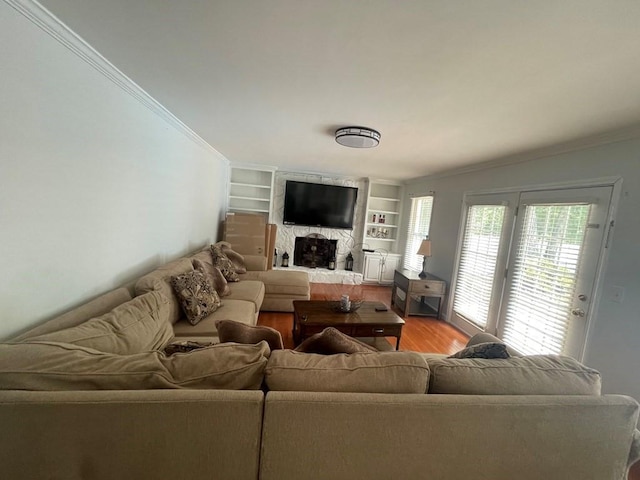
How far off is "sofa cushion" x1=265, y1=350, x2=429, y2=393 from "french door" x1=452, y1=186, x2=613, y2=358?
2216mm

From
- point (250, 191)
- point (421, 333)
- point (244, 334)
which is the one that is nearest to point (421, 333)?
point (421, 333)

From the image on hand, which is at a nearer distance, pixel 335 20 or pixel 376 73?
pixel 335 20

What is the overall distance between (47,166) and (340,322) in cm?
236

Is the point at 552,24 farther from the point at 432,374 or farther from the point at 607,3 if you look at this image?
the point at 432,374

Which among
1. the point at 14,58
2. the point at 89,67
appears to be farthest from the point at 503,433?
the point at 89,67

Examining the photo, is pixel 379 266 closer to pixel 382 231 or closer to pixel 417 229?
pixel 382 231

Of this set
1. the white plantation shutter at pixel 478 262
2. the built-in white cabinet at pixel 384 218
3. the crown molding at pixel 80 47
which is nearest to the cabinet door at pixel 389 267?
the built-in white cabinet at pixel 384 218

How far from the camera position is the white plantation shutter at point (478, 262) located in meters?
3.40

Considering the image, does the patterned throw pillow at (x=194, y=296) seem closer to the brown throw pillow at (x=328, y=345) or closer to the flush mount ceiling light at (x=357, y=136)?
the brown throw pillow at (x=328, y=345)

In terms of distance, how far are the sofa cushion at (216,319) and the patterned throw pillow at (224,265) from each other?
66 cm

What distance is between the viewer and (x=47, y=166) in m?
1.39

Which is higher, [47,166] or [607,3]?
[607,3]

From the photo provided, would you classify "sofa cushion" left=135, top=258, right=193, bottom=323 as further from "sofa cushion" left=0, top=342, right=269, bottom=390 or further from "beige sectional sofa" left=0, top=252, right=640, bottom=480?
"sofa cushion" left=0, top=342, right=269, bottom=390

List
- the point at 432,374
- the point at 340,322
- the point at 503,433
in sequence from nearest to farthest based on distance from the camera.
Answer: the point at 503,433 → the point at 432,374 → the point at 340,322
